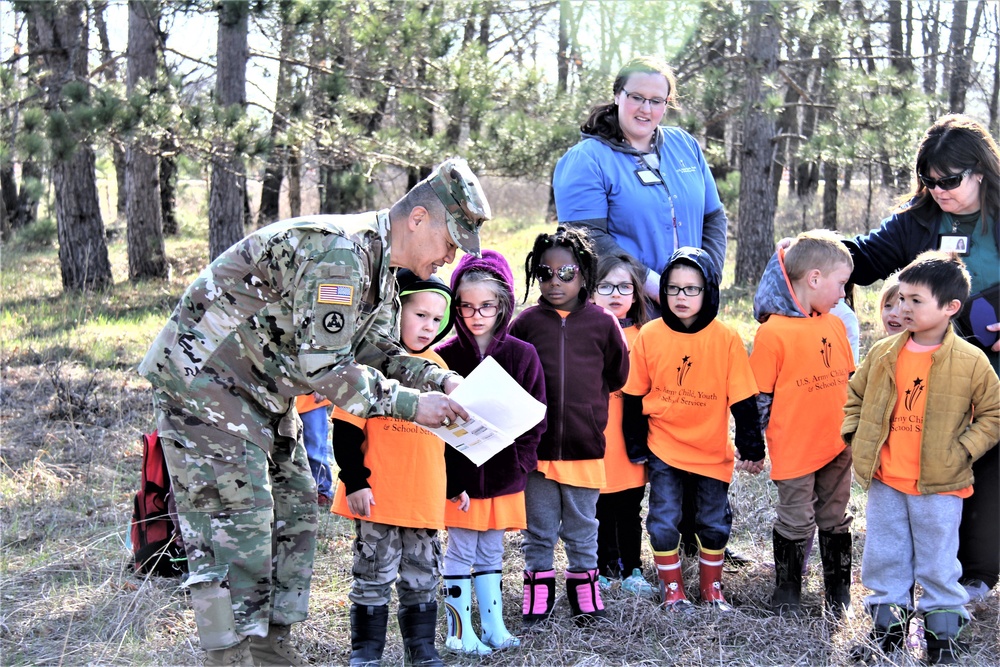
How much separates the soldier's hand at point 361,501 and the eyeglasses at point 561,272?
3.94 feet

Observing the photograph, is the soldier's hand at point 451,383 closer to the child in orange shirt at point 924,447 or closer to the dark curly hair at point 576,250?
the dark curly hair at point 576,250

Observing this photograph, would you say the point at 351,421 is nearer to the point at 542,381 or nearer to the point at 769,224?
the point at 542,381

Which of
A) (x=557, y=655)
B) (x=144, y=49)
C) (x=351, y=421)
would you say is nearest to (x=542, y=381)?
(x=351, y=421)

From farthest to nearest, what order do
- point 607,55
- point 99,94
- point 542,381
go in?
point 607,55 < point 99,94 < point 542,381

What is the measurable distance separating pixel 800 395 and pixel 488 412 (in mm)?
1597

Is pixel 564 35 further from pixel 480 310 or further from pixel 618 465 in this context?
pixel 480 310

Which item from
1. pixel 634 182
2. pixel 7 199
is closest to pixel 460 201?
pixel 634 182

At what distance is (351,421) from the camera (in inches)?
139

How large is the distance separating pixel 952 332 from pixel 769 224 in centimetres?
864

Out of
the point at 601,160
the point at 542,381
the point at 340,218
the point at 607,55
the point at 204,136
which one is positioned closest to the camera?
the point at 340,218

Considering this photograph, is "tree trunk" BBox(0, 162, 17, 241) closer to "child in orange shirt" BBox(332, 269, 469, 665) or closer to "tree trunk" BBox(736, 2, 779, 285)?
"tree trunk" BBox(736, 2, 779, 285)

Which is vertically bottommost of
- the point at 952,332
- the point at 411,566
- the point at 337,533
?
the point at 337,533

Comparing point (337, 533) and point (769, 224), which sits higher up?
point (769, 224)

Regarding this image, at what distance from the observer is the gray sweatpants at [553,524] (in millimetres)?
3955
